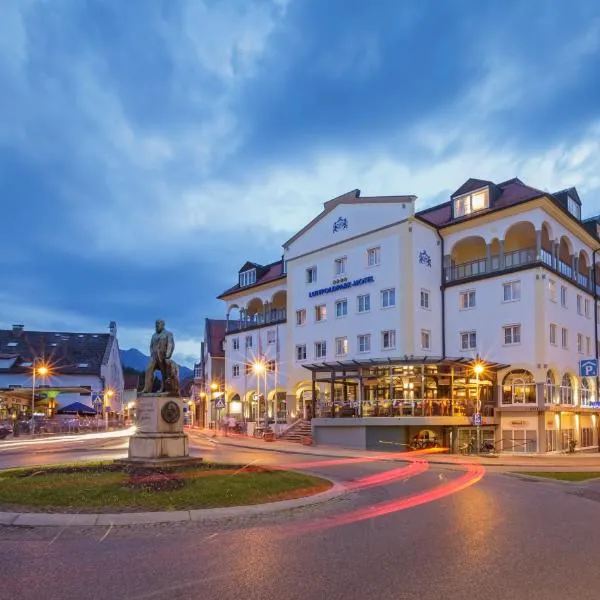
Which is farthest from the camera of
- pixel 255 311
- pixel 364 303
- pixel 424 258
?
pixel 255 311

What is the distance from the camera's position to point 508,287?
132 feet

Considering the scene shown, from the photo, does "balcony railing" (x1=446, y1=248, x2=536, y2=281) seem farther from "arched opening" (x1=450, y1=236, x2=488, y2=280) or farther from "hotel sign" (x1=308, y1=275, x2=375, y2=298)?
"hotel sign" (x1=308, y1=275, x2=375, y2=298)

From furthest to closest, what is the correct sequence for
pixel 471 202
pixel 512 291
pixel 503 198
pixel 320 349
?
1. pixel 320 349
2. pixel 471 202
3. pixel 503 198
4. pixel 512 291

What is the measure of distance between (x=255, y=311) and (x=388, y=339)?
2320 cm

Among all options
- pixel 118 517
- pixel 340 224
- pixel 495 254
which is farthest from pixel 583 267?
pixel 118 517

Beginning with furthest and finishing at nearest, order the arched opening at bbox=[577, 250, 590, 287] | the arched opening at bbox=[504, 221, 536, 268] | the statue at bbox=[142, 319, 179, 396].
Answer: the arched opening at bbox=[577, 250, 590, 287] < the arched opening at bbox=[504, 221, 536, 268] < the statue at bbox=[142, 319, 179, 396]

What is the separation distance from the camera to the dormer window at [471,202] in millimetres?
42325

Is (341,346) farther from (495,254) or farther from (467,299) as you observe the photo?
(495,254)

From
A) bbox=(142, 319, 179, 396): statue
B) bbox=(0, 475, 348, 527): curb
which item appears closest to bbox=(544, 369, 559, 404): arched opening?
bbox=(142, 319, 179, 396): statue

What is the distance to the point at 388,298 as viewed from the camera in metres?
43.8

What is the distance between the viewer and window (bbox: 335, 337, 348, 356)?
46875 millimetres

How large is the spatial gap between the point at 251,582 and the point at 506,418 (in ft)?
112

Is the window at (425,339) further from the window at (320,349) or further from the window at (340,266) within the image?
the window at (320,349)

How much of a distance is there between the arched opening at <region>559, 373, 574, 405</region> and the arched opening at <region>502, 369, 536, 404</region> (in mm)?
2512
